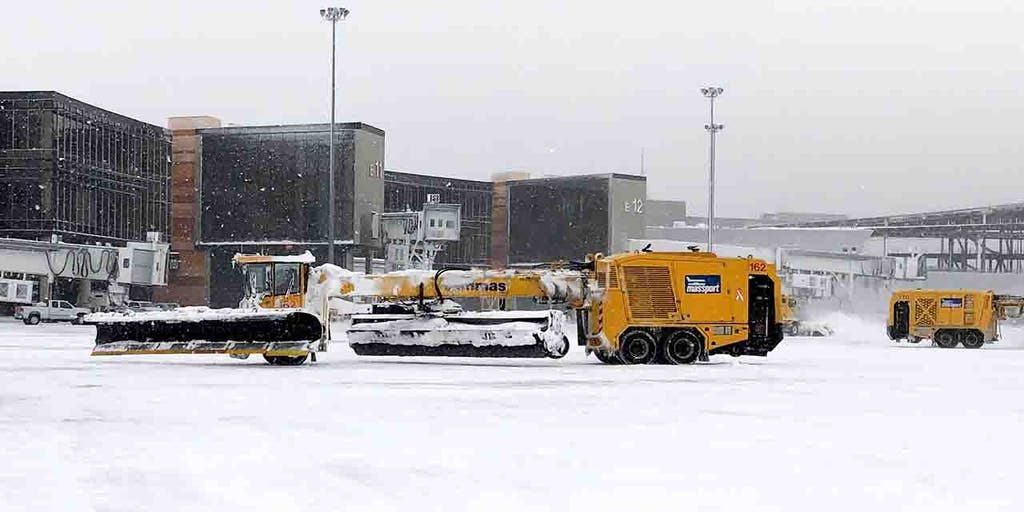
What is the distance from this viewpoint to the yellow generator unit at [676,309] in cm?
2825

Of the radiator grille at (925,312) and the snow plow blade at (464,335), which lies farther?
the radiator grille at (925,312)

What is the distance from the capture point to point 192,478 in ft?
32.9

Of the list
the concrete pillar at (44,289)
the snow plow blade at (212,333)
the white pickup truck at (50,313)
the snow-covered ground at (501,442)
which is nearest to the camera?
the snow-covered ground at (501,442)

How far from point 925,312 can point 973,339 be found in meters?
2.03

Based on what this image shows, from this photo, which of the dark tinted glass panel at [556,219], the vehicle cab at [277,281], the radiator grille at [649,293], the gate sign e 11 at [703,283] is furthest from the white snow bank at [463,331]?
the dark tinted glass panel at [556,219]

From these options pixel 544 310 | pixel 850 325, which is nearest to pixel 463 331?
pixel 544 310

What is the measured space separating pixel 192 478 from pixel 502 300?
64.6 ft

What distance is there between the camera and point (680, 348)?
93.7ft

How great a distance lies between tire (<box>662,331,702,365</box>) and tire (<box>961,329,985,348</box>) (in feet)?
79.0

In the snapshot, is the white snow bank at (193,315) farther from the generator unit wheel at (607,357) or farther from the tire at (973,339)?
the tire at (973,339)

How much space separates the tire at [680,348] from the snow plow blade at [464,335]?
2282 mm

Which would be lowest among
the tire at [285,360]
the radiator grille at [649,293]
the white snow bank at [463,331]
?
the tire at [285,360]

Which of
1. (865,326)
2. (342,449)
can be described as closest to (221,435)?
(342,449)

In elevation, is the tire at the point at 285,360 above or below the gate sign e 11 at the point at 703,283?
below
